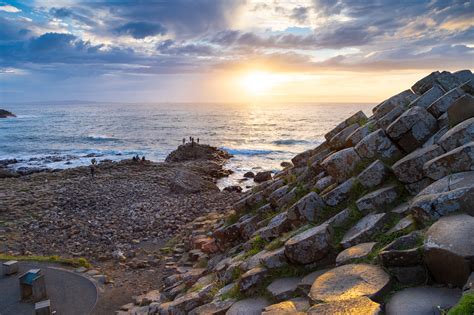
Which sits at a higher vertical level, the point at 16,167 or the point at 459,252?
the point at 459,252

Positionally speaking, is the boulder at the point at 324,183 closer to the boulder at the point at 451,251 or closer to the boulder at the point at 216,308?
the boulder at the point at 216,308

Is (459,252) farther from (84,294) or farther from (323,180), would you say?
(84,294)

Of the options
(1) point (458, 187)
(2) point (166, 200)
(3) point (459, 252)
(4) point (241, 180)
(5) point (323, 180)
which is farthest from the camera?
(4) point (241, 180)

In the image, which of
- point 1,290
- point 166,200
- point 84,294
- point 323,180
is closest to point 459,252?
point 323,180

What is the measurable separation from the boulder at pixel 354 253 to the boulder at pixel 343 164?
2861 millimetres

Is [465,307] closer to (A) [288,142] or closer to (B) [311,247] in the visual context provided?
(B) [311,247]

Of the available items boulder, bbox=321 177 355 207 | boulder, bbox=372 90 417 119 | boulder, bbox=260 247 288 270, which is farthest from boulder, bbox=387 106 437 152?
boulder, bbox=260 247 288 270

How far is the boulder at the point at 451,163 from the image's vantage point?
6.26 m

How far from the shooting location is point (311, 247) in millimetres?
6910

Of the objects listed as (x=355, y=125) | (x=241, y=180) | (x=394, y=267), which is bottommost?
(x=241, y=180)

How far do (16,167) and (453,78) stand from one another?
4543 centimetres

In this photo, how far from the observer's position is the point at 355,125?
1211cm

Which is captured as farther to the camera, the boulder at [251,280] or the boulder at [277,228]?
the boulder at [277,228]

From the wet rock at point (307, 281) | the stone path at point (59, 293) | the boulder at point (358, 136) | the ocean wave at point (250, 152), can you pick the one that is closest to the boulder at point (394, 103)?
the boulder at point (358, 136)
